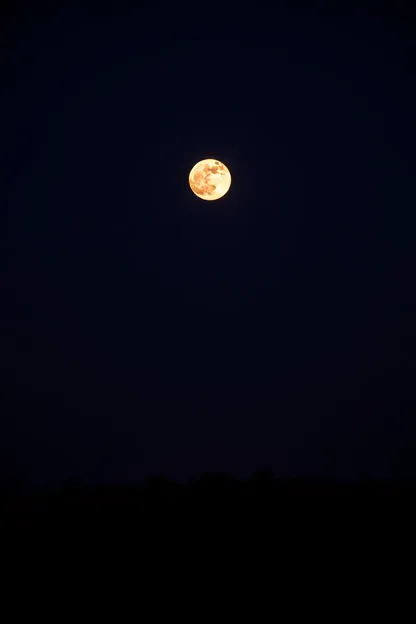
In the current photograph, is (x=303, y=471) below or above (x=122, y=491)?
above

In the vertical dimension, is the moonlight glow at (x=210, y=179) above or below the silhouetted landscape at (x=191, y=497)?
above

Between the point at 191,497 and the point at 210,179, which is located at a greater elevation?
the point at 210,179

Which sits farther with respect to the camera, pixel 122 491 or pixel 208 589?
pixel 122 491

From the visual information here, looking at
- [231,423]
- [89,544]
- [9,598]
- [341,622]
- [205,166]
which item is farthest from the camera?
[231,423]

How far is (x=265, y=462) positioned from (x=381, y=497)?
12.9m

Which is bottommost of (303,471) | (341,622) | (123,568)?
(341,622)

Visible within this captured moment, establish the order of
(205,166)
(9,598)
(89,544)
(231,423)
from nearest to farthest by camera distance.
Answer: (9,598) → (89,544) → (205,166) → (231,423)

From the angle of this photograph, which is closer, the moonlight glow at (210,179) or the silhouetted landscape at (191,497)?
the silhouetted landscape at (191,497)

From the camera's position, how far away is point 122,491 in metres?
5.07

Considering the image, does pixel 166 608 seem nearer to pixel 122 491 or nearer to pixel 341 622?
pixel 341 622

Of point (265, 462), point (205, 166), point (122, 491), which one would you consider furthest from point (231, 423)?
point (122, 491)

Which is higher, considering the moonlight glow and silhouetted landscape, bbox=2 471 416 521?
the moonlight glow

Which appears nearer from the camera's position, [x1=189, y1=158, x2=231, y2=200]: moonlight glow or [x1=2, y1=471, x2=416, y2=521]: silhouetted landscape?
[x1=2, y1=471, x2=416, y2=521]: silhouetted landscape

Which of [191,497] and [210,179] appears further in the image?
[210,179]
